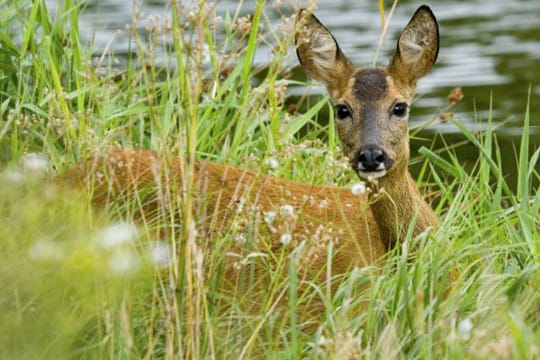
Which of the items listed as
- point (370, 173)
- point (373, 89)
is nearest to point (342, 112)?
point (373, 89)

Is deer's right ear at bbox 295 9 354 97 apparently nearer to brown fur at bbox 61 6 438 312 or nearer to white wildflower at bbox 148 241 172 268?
brown fur at bbox 61 6 438 312

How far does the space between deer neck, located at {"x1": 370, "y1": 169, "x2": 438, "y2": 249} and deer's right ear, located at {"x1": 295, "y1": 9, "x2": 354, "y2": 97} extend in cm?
59

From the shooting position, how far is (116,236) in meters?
3.89

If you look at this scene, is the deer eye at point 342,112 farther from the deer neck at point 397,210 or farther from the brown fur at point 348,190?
the deer neck at point 397,210

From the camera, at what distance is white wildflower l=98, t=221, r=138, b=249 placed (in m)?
3.85

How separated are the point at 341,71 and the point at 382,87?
31 cm

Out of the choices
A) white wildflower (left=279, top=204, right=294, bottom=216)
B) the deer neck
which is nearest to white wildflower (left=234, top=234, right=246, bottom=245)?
white wildflower (left=279, top=204, right=294, bottom=216)

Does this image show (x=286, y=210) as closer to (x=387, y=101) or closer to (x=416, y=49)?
(x=387, y=101)

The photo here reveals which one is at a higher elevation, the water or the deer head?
the deer head

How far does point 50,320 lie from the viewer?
373 cm

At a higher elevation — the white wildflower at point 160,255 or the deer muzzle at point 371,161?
the white wildflower at point 160,255

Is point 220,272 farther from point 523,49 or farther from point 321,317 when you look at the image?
point 523,49

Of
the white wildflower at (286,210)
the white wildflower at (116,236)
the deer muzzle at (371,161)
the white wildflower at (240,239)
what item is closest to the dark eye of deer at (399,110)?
the deer muzzle at (371,161)

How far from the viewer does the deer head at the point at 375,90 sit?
5266mm
